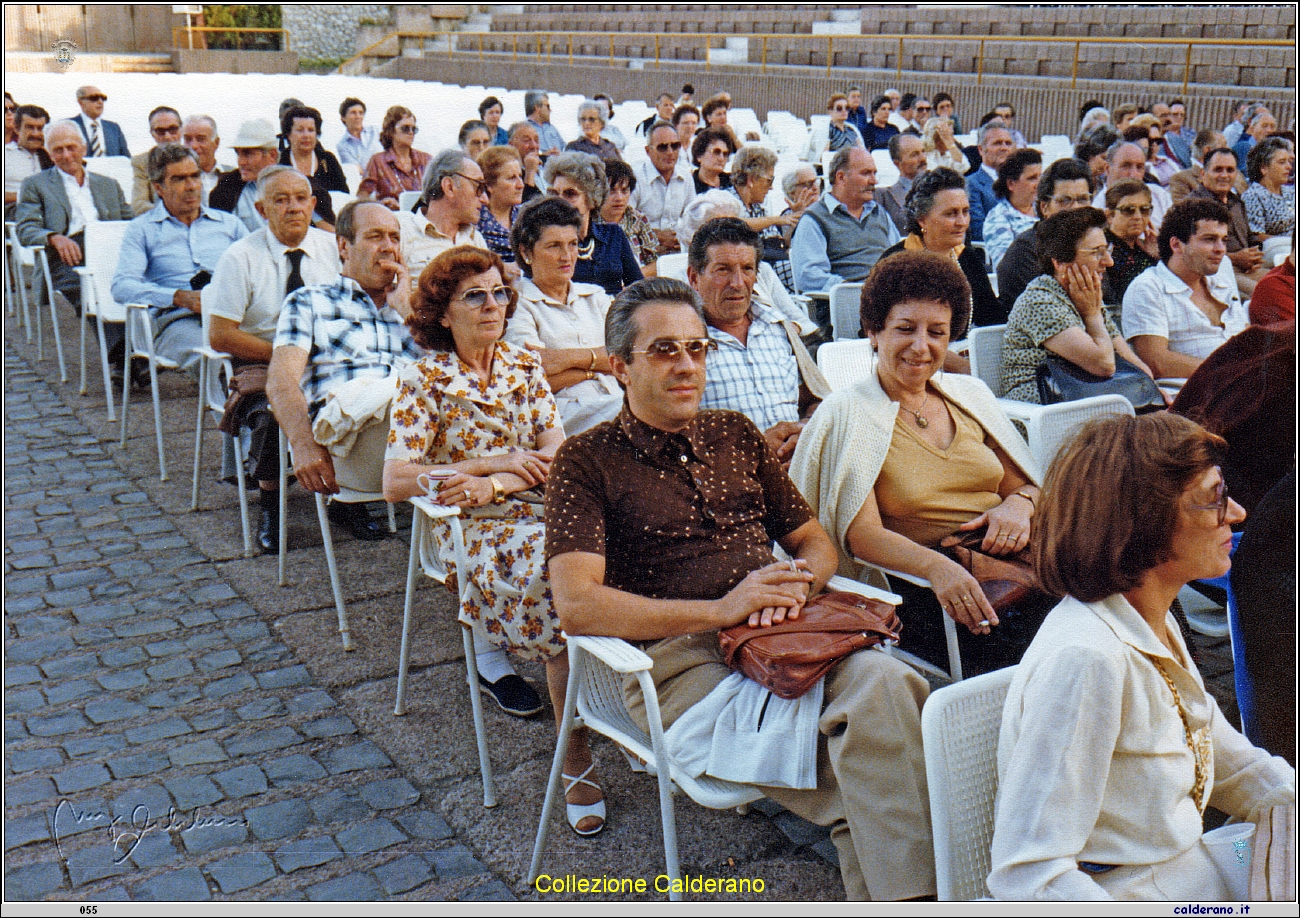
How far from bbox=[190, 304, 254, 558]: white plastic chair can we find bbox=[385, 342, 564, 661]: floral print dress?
1409mm

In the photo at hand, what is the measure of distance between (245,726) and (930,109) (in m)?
12.8

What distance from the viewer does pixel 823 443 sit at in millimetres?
3082

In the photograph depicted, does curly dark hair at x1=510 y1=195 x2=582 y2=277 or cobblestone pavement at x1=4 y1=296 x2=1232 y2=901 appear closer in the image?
cobblestone pavement at x1=4 y1=296 x2=1232 y2=901

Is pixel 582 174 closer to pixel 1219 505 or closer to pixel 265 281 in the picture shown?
pixel 265 281

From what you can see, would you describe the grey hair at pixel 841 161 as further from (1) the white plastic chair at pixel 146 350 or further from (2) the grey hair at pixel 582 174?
(1) the white plastic chair at pixel 146 350

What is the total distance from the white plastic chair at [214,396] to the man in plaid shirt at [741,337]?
1906mm

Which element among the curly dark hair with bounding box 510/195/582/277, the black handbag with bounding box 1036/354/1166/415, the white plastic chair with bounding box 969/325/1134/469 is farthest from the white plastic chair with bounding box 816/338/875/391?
the curly dark hair with bounding box 510/195/582/277

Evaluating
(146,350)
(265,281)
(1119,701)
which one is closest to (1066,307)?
(1119,701)

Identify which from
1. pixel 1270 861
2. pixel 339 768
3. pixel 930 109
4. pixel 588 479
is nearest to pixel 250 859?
pixel 339 768

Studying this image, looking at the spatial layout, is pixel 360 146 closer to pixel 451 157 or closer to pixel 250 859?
pixel 451 157

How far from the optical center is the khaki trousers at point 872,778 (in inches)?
84.3

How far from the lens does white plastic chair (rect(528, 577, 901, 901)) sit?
2236 millimetres

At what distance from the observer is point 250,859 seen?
277 cm

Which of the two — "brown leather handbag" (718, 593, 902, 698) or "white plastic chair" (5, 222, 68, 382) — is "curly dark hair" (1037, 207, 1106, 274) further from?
"white plastic chair" (5, 222, 68, 382)
